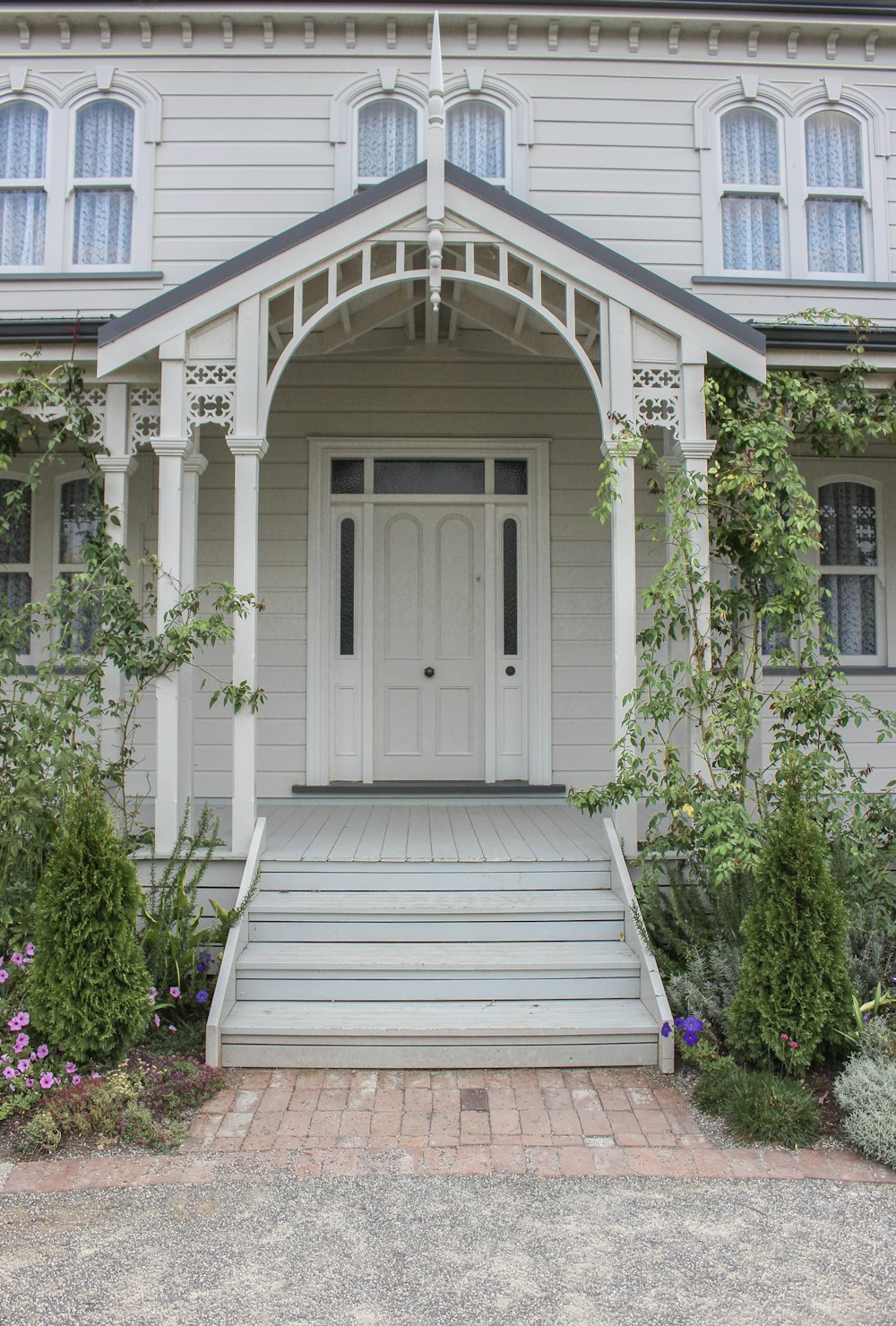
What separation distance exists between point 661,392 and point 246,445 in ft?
7.94

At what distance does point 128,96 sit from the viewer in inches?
297

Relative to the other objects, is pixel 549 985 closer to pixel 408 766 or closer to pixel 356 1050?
pixel 356 1050

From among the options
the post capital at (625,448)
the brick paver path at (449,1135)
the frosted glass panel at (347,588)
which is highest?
the post capital at (625,448)

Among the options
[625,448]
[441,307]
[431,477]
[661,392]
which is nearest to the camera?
[625,448]

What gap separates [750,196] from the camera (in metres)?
7.61

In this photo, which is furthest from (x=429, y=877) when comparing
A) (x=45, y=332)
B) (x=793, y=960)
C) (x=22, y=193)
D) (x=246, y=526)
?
(x=22, y=193)

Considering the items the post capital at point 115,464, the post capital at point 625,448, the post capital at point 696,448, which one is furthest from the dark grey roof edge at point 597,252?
the post capital at point 115,464

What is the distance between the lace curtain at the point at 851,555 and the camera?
7.68m

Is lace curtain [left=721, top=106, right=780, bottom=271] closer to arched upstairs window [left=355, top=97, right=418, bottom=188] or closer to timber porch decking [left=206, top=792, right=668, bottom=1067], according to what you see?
arched upstairs window [left=355, top=97, right=418, bottom=188]

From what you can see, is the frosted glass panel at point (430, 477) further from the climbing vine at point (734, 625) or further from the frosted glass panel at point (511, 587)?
the climbing vine at point (734, 625)

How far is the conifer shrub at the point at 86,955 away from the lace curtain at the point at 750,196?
659 cm

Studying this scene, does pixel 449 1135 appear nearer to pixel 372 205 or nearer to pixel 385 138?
pixel 372 205

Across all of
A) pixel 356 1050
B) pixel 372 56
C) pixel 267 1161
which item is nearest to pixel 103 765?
pixel 356 1050

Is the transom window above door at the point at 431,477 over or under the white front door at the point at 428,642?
over
